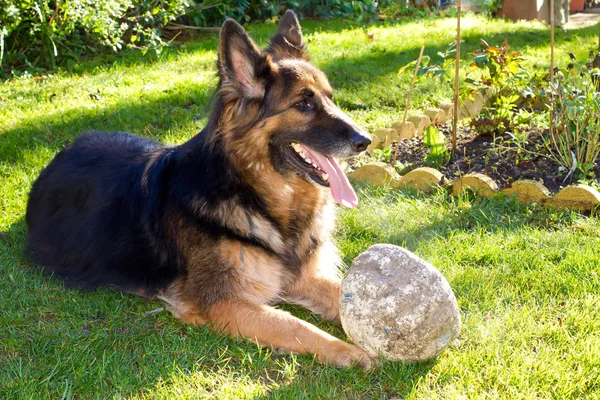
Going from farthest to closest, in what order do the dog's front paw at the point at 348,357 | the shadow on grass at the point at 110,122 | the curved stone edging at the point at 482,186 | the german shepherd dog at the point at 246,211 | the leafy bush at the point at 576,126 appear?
1. the shadow on grass at the point at 110,122
2. the leafy bush at the point at 576,126
3. the curved stone edging at the point at 482,186
4. the german shepherd dog at the point at 246,211
5. the dog's front paw at the point at 348,357

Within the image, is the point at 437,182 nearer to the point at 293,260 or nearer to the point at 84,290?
the point at 293,260

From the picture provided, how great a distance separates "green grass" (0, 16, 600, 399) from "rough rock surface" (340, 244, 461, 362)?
154 mm

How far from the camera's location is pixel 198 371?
352 centimetres

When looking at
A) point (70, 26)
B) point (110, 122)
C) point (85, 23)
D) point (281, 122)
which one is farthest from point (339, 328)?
point (70, 26)

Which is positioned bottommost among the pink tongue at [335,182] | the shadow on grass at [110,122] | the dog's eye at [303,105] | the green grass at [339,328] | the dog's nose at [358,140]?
the green grass at [339,328]

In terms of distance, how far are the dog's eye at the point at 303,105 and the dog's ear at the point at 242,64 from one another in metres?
0.24

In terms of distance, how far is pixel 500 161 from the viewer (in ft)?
20.0

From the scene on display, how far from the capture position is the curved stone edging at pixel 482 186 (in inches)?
209

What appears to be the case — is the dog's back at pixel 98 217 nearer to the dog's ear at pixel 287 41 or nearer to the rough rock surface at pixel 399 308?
the dog's ear at pixel 287 41

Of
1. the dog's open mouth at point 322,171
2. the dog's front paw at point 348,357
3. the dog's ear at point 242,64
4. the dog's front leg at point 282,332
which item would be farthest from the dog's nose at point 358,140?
the dog's front paw at point 348,357

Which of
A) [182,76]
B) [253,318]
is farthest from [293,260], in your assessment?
[182,76]

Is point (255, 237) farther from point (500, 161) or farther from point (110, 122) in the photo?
point (110, 122)

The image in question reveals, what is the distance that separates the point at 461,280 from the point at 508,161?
2168 mm

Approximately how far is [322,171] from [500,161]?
2671 mm
